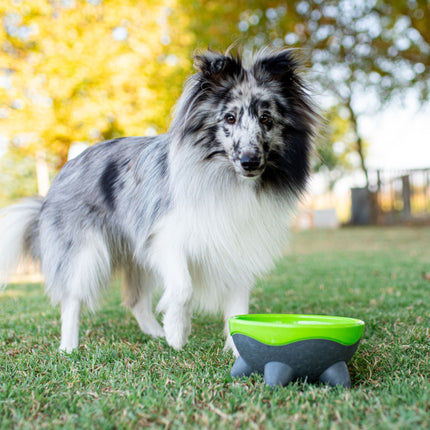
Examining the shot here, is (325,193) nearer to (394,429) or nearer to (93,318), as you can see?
(93,318)

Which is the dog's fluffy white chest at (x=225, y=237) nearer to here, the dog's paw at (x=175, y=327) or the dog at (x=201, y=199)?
the dog at (x=201, y=199)

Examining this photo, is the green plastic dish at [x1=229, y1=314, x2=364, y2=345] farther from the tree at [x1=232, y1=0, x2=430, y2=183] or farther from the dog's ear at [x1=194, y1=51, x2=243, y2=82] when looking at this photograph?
the tree at [x1=232, y1=0, x2=430, y2=183]

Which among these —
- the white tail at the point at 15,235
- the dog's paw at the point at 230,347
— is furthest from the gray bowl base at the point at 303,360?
the white tail at the point at 15,235

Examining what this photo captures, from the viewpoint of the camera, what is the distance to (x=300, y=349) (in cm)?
195

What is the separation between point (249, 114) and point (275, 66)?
447 millimetres

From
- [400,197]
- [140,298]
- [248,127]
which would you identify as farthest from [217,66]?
[400,197]

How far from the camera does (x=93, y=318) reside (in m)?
3.92

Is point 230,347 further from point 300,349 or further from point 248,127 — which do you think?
point 248,127

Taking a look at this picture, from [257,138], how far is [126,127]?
26.3 ft

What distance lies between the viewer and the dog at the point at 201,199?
2693 mm

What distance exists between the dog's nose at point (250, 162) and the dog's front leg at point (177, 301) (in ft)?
2.31

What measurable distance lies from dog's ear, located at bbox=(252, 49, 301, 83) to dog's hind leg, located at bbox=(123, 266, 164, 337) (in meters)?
1.82

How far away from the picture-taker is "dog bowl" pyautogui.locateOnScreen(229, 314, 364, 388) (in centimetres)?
194

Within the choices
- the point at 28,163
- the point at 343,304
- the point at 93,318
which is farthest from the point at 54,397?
the point at 28,163
